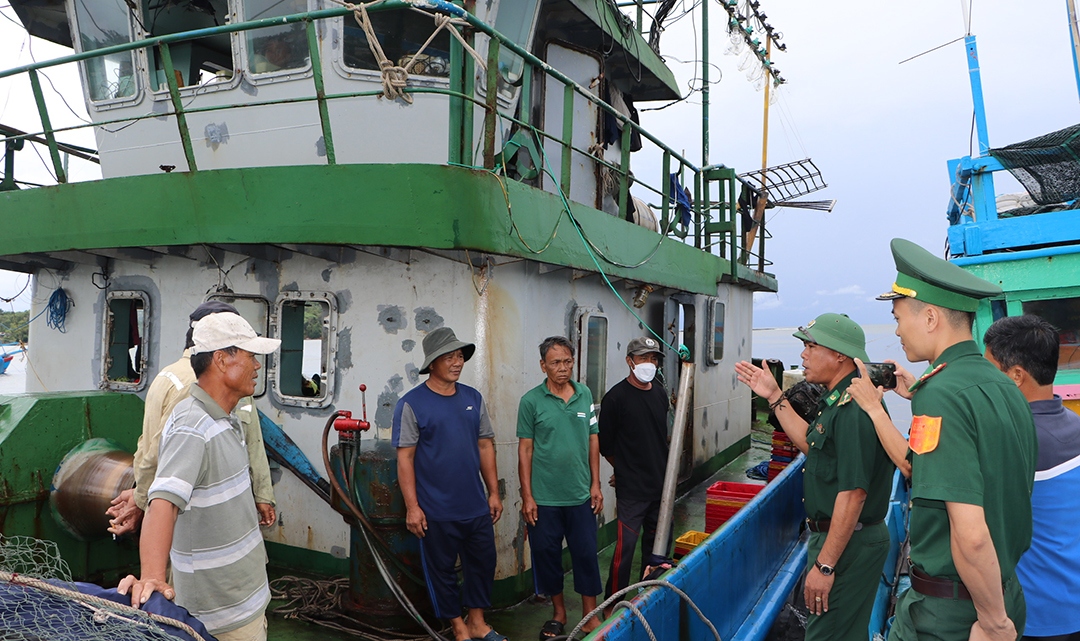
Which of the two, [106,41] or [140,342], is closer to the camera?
[140,342]

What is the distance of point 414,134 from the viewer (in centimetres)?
566

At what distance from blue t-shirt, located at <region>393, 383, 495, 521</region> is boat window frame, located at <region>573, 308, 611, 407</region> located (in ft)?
5.98

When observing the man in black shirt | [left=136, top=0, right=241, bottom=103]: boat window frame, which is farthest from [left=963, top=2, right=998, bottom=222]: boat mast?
[left=136, top=0, right=241, bottom=103]: boat window frame

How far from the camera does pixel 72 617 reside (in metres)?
1.91

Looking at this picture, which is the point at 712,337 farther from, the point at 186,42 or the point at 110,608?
the point at 110,608

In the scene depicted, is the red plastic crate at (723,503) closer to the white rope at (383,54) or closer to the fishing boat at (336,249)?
the fishing boat at (336,249)

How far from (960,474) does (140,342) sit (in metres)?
6.20

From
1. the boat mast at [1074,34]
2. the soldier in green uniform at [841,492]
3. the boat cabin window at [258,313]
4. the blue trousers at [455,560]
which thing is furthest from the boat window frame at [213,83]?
the boat mast at [1074,34]

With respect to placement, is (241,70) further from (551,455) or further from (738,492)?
(738,492)

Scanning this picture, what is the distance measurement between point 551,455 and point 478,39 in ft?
11.3

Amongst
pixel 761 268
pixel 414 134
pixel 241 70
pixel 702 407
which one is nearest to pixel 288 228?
pixel 414 134

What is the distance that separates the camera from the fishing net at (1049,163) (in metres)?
5.94

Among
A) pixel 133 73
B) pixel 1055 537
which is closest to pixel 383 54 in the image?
pixel 133 73

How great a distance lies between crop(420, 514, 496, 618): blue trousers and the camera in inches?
163
